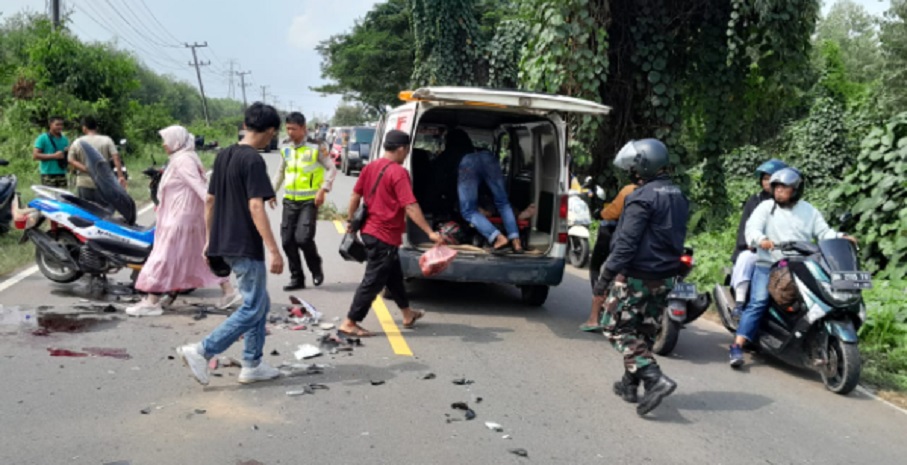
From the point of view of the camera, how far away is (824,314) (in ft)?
19.3

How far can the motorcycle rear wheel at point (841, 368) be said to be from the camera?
5750 mm

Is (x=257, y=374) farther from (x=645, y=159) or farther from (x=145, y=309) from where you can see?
(x=645, y=159)

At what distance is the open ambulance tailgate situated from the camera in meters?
7.18

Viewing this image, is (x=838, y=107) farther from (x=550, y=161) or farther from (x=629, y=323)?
(x=629, y=323)

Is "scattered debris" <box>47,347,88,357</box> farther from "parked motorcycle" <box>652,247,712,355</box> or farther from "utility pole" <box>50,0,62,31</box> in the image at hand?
"utility pole" <box>50,0,62,31</box>

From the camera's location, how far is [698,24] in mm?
12758

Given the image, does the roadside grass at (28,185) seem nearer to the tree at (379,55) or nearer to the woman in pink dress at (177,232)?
the woman in pink dress at (177,232)

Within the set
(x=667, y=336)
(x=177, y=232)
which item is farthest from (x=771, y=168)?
(x=177, y=232)

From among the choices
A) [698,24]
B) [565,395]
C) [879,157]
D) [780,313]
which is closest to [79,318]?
[565,395]

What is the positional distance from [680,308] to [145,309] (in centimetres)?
479

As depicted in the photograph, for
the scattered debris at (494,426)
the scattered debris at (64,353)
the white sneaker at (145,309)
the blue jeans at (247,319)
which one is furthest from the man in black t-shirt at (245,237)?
the white sneaker at (145,309)

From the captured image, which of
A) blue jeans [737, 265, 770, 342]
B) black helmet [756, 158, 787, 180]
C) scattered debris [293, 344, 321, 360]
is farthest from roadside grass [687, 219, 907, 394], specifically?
scattered debris [293, 344, 321, 360]

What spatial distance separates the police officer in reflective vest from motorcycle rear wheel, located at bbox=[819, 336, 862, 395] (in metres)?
5.18

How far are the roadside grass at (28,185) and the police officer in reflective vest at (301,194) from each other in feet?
Answer: 10.6
